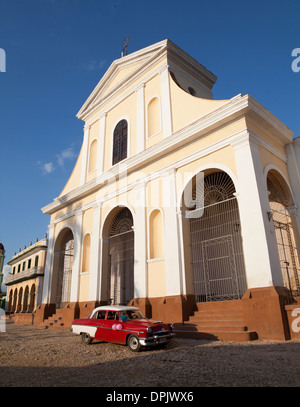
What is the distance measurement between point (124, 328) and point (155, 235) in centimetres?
494

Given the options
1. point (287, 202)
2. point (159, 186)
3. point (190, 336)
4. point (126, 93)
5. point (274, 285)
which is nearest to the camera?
point (274, 285)

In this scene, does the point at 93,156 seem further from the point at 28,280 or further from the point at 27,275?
the point at 28,280

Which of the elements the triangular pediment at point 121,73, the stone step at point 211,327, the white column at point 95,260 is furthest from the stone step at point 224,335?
the triangular pediment at point 121,73

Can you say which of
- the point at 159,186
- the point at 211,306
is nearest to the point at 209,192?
the point at 159,186

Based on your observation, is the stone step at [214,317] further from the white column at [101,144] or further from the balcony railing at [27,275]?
the balcony railing at [27,275]

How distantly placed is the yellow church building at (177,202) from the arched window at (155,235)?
0.13ft

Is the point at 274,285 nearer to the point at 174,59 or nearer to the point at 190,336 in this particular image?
the point at 190,336

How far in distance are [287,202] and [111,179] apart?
758 cm

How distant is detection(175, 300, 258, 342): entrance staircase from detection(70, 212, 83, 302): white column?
22.3 ft

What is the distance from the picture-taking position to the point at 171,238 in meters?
10.5

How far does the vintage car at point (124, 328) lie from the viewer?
664cm

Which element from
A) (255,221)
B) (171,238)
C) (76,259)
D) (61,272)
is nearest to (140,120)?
(171,238)

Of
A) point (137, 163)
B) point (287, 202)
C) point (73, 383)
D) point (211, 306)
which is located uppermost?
point (137, 163)

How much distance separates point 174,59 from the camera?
13961 mm
